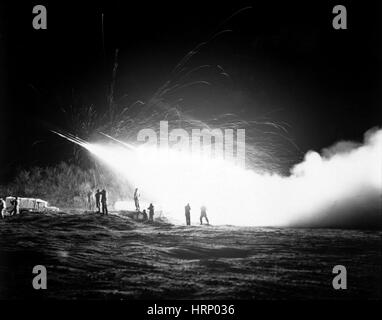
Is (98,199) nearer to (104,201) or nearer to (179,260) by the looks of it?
(104,201)

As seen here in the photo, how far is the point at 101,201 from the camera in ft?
46.8

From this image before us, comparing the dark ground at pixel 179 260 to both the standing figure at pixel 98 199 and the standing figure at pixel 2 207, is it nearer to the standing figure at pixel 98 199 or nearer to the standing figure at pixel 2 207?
the standing figure at pixel 2 207

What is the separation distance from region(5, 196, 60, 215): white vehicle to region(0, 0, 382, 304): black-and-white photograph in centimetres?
4

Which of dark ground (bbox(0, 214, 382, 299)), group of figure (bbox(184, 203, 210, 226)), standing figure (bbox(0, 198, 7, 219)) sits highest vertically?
standing figure (bbox(0, 198, 7, 219))

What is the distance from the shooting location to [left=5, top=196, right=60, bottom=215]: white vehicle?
13.8 meters

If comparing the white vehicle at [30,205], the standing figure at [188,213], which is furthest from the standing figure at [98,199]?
the standing figure at [188,213]

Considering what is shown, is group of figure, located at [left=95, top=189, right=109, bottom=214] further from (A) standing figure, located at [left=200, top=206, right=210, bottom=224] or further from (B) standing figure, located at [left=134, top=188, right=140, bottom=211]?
(A) standing figure, located at [left=200, top=206, right=210, bottom=224]

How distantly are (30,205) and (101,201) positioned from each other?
2193 millimetres

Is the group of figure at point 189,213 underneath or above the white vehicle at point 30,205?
underneath

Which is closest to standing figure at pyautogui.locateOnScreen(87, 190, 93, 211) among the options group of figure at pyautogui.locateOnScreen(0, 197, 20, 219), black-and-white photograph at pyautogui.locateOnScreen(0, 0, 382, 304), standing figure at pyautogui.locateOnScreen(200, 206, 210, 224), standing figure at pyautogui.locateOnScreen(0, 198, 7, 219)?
black-and-white photograph at pyautogui.locateOnScreen(0, 0, 382, 304)

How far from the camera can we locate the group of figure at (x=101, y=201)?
14.1 m

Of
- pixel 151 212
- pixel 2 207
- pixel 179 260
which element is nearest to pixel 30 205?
pixel 2 207

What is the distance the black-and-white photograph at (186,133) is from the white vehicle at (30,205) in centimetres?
4

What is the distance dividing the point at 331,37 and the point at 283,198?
510 centimetres
